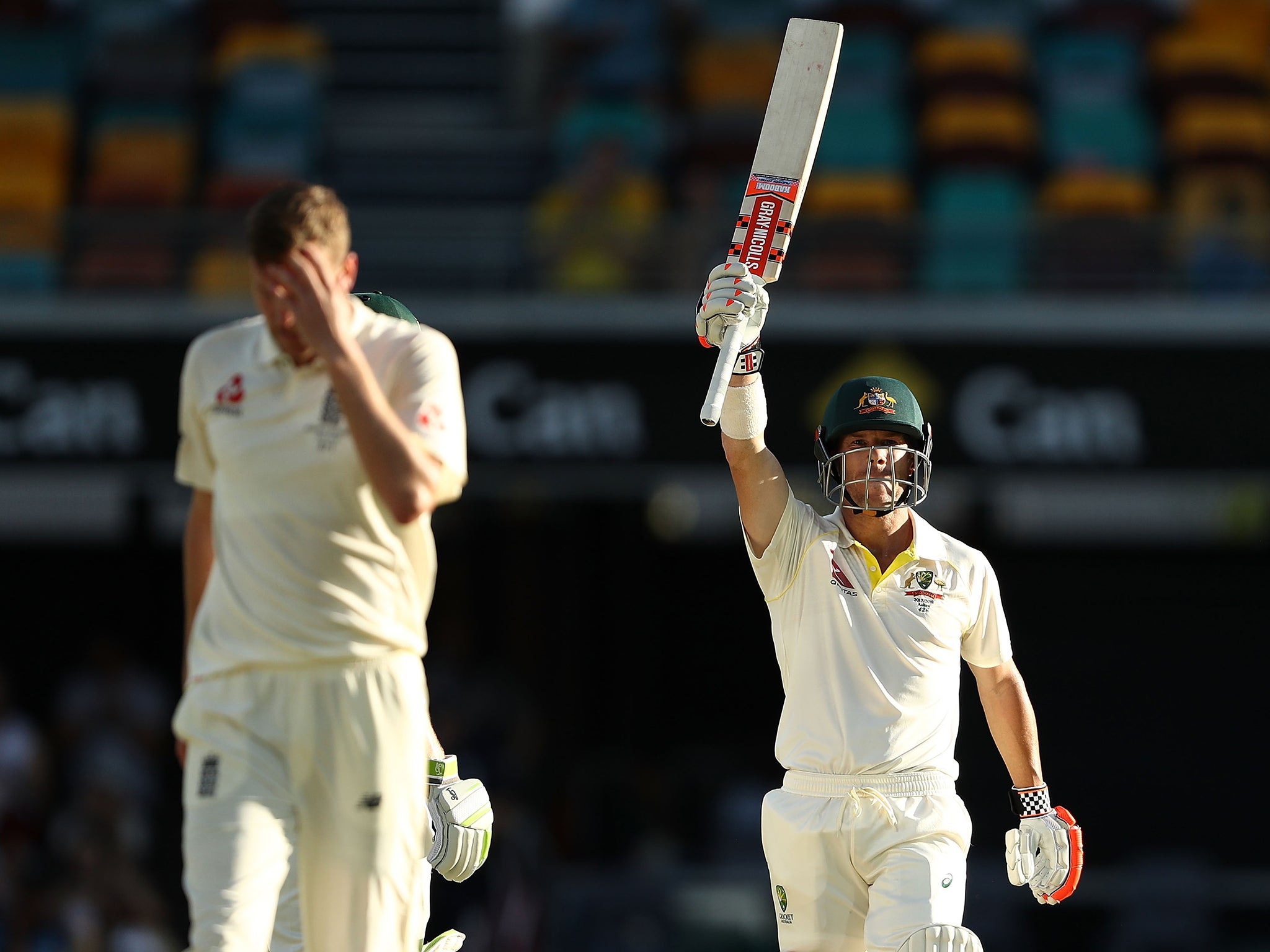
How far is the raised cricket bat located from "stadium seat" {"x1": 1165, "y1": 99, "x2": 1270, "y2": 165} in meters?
7.87

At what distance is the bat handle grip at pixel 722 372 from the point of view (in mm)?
4039

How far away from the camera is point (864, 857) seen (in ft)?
13.5

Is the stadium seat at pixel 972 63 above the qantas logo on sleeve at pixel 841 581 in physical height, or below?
above

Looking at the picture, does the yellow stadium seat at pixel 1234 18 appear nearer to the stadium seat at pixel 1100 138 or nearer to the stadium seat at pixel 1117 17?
the stadium seat at pixel 1117 17

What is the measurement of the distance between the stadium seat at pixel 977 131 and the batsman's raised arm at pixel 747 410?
8.02 meters

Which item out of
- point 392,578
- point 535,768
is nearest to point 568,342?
point 535,768

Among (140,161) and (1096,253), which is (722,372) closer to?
(1096,253)

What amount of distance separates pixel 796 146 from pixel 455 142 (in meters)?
8.39

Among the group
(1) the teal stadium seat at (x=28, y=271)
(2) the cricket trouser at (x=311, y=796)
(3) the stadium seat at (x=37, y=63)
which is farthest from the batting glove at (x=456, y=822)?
(3) the stadium seat at (x=37, y=63)

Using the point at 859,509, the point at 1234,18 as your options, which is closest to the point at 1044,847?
the point at 859,509

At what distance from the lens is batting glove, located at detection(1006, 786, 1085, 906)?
14.8 feet

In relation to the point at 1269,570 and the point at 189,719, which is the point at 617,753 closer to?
the point at 1269,570

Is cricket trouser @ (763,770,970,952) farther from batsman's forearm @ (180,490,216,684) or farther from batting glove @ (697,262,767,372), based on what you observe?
batsman's forearm @ (180,490,216,684)

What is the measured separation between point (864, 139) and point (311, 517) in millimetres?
9271
